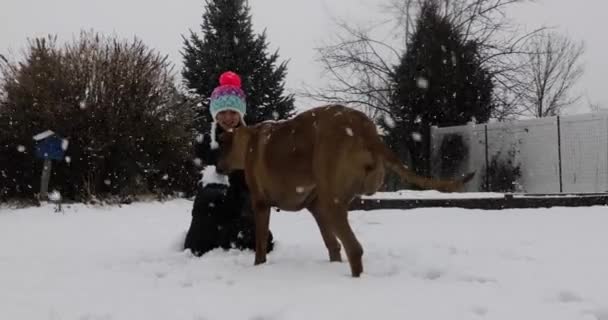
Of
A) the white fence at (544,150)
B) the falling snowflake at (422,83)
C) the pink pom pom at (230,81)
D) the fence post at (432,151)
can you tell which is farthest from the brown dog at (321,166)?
the falling snowflake at (422,83)

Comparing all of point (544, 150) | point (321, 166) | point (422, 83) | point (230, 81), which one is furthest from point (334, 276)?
point (422, 83)

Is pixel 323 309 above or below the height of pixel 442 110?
below

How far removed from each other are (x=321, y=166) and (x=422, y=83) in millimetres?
16247

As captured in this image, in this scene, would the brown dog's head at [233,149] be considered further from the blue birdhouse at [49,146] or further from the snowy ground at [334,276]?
the blue birdhouse at [49,146]

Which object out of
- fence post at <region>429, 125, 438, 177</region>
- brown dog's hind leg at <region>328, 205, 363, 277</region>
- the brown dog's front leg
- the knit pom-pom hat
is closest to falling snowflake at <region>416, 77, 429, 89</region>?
fence post at <region>429, 125, 438, 177</region>

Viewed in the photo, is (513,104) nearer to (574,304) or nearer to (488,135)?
(488,135)

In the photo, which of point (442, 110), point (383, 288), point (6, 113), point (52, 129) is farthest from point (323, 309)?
point (442, 110)

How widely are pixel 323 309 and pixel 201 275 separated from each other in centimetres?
133

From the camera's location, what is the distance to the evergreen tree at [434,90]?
1895cm

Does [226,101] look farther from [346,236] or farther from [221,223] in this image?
[346,236]

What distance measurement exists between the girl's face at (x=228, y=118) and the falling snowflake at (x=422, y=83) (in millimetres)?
14848

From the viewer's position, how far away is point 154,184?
1505 centimetres

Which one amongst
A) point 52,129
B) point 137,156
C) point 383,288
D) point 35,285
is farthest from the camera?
point 137,156

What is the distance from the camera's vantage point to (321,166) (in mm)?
3516
